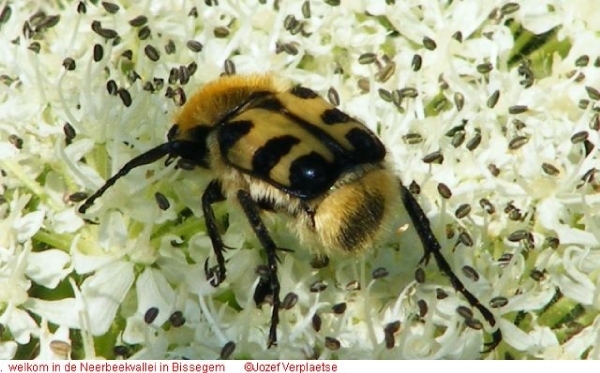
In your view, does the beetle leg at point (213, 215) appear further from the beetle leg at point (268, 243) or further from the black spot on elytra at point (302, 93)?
the black spot on elytra at point (302, 93)

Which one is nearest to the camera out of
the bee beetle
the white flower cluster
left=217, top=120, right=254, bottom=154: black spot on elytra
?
the bee beetle

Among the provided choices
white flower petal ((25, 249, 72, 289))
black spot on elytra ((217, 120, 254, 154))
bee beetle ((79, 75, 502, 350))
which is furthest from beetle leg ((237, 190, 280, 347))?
white flower petal ((25, 249, 72, 289))

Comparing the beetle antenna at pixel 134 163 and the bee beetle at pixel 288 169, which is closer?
the bee beetle at pixel 288 169

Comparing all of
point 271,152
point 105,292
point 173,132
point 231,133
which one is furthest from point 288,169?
point 105,292

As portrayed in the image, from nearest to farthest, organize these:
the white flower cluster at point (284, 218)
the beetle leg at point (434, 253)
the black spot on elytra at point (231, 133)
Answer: the black spot on elytra at point (231, 133) → the beetle leg at point (434, 253) → the white flower cluster at point (284, 218)

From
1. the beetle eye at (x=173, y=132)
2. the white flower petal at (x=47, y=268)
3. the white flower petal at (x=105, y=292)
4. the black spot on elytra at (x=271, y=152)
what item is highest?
the black spot on elytra at (x=271, y=152)

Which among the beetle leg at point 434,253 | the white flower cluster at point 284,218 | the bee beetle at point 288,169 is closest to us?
the bee beetle at point 288,169

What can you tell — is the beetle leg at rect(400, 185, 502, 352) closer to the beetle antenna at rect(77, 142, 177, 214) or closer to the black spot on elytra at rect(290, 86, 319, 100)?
the black spot on elytra at rect(290, 86, 319, 100)

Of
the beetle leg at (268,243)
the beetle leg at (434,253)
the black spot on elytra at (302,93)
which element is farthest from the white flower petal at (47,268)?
→ the beetle leg at (434,253)

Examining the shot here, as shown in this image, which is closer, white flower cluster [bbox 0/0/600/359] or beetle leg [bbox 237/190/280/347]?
beetle leg [bbox 237/190/280/347]

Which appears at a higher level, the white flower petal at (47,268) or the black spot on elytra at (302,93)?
the black spot on elytra at (302,93)
